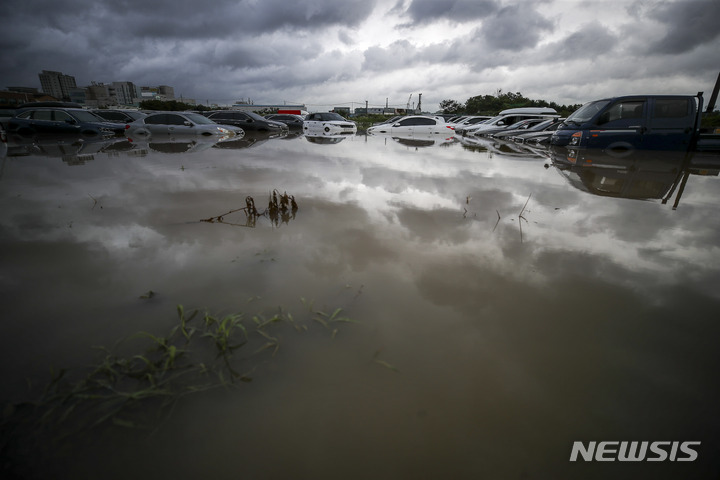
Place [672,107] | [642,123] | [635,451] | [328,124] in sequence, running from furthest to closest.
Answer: [328,124] → [642,123] → [672,107] → [635,451]

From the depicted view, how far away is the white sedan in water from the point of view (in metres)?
19.0

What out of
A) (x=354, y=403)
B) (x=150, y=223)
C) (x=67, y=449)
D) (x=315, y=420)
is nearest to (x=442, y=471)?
(x=354, y=403)

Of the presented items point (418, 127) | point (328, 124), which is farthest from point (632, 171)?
point (328, 124)

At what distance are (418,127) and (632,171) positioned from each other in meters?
13.3

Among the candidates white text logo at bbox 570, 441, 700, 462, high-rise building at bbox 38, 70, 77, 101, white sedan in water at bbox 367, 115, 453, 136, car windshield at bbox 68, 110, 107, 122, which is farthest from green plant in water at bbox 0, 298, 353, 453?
high-rise building at bbox 38, 70, 77, 101

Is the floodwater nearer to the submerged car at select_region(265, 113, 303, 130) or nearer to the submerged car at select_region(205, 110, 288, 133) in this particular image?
the submerged car at select_region(205, 110, 288, 133)

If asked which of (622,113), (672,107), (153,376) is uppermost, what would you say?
(672,107)

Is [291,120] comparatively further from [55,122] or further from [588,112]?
[588,112]

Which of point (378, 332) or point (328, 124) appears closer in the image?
point (378, 332)

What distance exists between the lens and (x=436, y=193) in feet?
18.0

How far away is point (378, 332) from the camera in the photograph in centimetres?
209

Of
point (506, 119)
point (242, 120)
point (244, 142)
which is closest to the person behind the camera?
point (244, 142)

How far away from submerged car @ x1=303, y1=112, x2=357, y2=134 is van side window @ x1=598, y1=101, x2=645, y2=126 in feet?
46.5

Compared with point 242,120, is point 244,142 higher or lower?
lower
